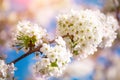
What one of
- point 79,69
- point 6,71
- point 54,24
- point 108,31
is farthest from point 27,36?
point 79,69

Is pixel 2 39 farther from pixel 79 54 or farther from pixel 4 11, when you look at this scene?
pixel 79 54

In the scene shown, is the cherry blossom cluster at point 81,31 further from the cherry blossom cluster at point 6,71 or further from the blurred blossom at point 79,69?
the blurred blossom at point 79,69

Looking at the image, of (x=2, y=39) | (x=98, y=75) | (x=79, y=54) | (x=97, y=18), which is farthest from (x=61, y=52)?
(x=98, y=75)

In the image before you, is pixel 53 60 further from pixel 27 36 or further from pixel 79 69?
pixel 79 69

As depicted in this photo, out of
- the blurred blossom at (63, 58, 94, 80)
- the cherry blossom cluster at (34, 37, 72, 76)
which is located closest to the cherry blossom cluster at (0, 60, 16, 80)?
the cherry blossom cluster at (34, 37, 72, 76)

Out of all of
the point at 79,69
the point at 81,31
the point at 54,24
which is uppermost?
the point at 54,24

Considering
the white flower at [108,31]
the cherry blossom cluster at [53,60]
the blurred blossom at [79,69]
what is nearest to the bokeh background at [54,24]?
the blurred blossom at [79,69]
